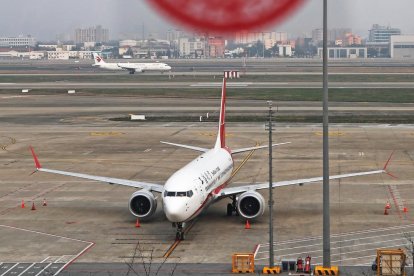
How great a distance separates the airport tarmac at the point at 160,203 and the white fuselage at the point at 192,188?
2094mm

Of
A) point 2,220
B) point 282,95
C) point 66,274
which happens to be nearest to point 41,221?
point 2,220

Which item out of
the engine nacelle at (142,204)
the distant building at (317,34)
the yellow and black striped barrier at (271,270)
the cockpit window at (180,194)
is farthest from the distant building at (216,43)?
the engine nacelle at (142,204)

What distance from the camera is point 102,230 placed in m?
52.4

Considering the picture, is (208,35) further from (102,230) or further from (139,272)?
(102,230)

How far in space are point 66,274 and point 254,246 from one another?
38.3ft

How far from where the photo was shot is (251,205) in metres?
52.3

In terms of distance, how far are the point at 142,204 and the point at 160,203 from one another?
8.18 m

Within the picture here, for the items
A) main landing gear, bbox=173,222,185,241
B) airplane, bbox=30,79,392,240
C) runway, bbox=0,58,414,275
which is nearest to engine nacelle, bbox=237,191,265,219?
airplane, bbox=30,79,392,240

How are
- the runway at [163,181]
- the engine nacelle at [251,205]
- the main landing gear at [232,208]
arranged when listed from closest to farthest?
the runway at [163,181], the engine nacelle at [251,205], the main landing gear at [232,208]

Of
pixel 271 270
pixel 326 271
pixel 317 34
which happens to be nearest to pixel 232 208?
pixel 271 270

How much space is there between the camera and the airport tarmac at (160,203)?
46969mm

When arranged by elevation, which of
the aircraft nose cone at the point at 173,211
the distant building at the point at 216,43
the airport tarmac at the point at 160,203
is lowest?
the airport tarmac at the point at 160,203

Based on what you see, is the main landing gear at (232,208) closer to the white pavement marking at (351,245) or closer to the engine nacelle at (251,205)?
the engine nacelle at (251,205)

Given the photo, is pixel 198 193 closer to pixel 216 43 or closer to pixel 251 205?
pixel 251 205
